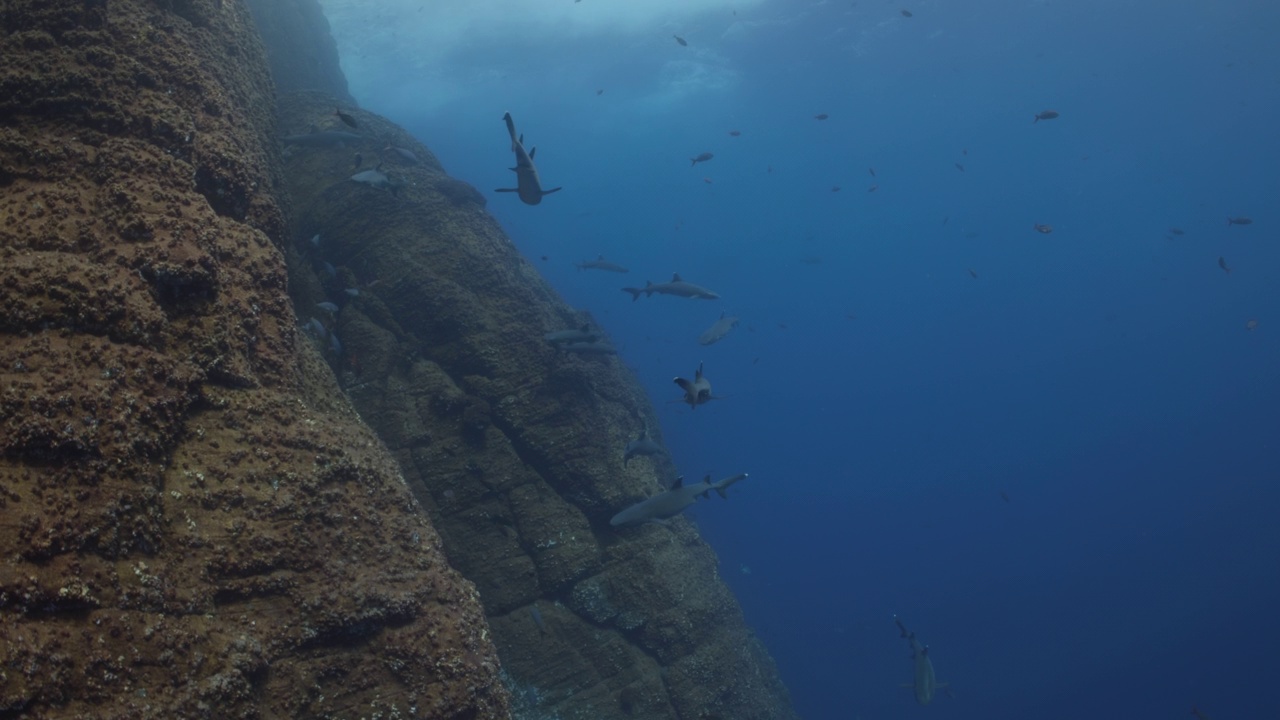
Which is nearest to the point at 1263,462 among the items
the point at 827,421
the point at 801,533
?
the point at 827,421

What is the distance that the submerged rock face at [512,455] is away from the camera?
882 cm

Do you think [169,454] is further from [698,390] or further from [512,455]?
[512,455]

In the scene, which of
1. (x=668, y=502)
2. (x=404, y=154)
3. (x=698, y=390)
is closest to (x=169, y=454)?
(x=698, y=390)

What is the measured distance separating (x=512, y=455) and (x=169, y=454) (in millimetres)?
6329

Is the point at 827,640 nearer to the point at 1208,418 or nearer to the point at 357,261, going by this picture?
the point at 357,261

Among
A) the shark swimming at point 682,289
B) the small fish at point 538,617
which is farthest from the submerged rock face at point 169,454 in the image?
the shark swimming at point 682,289

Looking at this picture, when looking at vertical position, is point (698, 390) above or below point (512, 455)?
above

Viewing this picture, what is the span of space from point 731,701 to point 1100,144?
69.4m

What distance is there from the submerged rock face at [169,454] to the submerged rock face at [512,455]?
3.67 meters

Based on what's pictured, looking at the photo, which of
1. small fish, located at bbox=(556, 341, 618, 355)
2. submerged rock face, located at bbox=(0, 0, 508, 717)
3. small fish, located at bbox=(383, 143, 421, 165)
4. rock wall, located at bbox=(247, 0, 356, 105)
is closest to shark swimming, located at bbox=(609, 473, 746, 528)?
small fish, located at bbox=(556, 341, 618, 355)

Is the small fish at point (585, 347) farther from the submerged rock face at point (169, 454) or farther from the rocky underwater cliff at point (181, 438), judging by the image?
the submerged rock face at point (169, 454)

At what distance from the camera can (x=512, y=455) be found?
31.5ft

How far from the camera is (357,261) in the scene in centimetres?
1026

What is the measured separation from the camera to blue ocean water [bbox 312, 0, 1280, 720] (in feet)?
120
